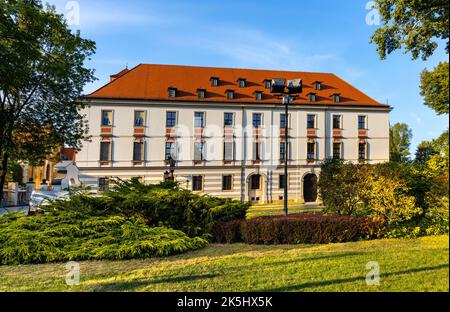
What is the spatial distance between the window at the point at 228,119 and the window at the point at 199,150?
3025mm

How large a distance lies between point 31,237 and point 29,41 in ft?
24.6

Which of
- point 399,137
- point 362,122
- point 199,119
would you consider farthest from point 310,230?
point 399,137

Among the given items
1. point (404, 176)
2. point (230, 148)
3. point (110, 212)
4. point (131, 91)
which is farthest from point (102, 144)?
point (404, 176)

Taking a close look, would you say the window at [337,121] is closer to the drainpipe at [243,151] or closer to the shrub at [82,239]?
the drainpipe at [243,151]

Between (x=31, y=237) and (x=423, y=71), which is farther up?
(x=423, y=71)

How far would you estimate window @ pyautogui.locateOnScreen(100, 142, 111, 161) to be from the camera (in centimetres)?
2416

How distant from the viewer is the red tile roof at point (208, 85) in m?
25.0

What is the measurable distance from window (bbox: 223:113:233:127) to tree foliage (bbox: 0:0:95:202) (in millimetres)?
13413

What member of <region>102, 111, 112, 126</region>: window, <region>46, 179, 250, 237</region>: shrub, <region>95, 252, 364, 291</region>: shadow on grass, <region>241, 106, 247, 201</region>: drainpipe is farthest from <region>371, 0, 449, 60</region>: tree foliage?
<region>102, 111, 112, 126</region>: window

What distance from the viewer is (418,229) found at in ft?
17.3

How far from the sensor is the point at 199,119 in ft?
84.2
